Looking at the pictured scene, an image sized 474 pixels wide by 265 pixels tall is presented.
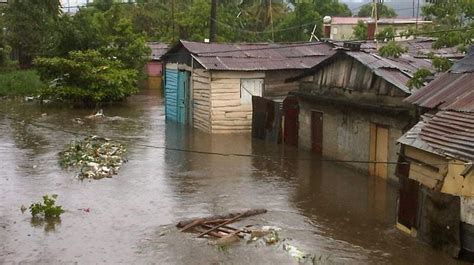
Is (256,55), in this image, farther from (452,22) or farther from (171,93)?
(452,22)

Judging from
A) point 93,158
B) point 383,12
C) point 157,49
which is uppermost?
point 383,12

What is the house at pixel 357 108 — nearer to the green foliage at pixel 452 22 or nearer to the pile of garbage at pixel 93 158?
the green foliage at pixel 452 22

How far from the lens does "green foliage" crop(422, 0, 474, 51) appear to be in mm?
14734

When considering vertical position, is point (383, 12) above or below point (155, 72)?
above

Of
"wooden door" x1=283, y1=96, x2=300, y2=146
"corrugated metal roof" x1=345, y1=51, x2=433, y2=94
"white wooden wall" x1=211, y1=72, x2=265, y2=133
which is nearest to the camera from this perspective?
"corrugated metal roof" x1=345, y1=51, x2=433, y2=94

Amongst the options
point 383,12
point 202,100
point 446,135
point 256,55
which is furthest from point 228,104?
point 383,12

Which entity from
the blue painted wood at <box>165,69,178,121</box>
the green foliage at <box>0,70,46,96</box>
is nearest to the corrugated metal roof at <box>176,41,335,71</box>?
the blue painted wood at <box>165,69,178,121</box>

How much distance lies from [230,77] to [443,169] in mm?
14986

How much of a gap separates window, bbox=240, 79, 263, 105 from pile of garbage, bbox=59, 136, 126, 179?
586 centimetres

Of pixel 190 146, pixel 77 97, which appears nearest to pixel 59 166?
pixel 190 146

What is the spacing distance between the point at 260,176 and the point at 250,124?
7.92m

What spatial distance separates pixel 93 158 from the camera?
61.7 feet

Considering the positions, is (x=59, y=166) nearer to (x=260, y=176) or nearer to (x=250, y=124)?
(x=260, y=176)

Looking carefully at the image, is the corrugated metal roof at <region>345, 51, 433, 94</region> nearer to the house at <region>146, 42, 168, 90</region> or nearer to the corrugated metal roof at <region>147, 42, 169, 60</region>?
the corrugated metal roof at <region>147, 42, 169, 60</region>
